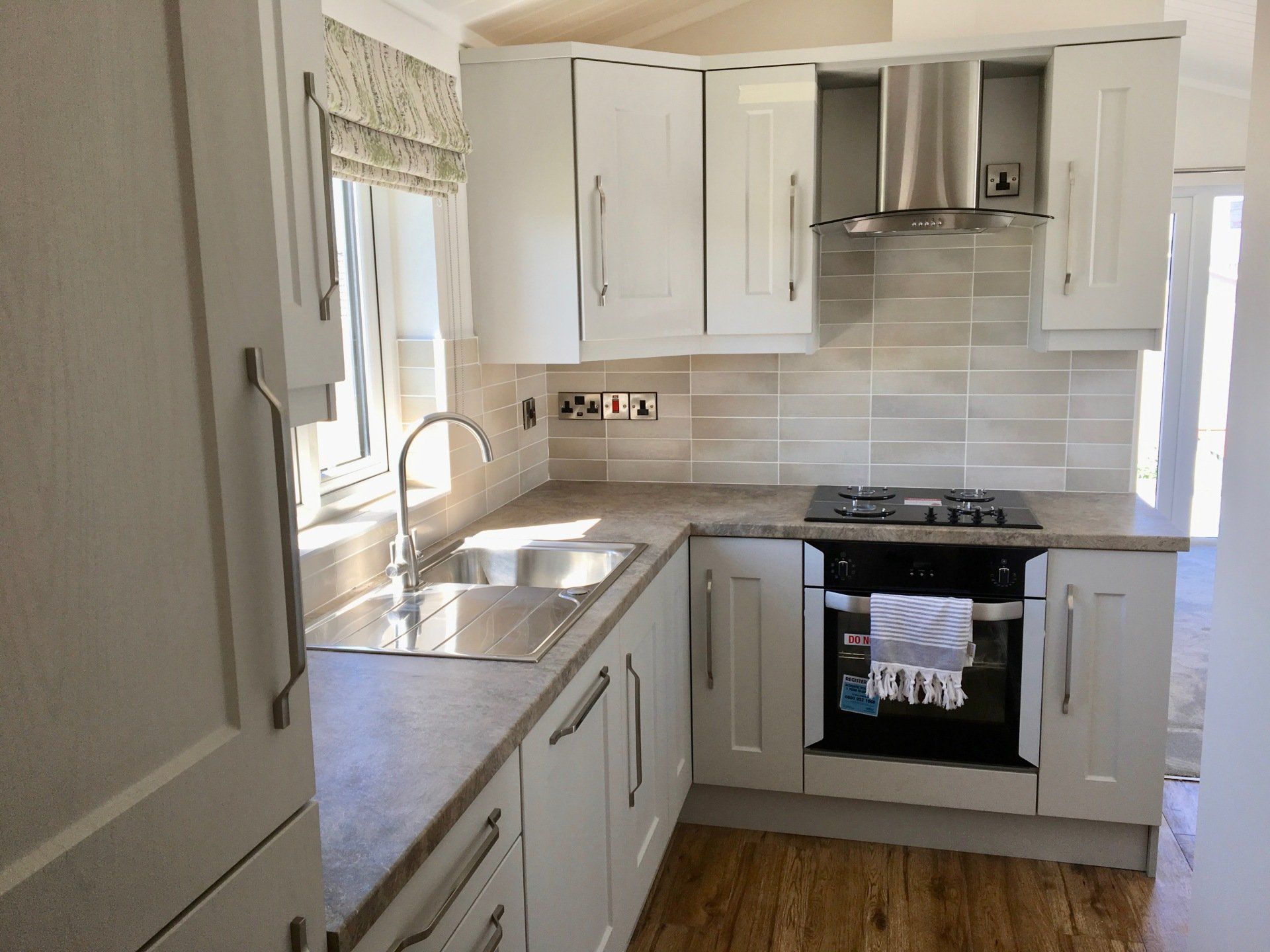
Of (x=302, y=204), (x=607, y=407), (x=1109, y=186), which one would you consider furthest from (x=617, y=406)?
(x=302, y=204)

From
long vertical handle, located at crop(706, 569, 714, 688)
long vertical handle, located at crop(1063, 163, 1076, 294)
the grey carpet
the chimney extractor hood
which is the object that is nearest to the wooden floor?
the grey carpet

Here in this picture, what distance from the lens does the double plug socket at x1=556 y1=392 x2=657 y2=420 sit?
3256 mm

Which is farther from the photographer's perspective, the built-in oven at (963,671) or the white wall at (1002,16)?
the white wall at (1002,16)

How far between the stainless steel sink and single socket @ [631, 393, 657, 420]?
887 mm

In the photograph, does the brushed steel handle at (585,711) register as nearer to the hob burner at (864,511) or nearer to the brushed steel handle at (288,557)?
the brushed steel handle at (288,557)

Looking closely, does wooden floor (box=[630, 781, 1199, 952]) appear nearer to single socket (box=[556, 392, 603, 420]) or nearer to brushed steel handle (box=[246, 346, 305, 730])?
single socket (box=[556, 392, 603, 420])

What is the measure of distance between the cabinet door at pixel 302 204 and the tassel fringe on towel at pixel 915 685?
1704 mm

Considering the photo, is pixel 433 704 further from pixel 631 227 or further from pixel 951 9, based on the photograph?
pixel 951 9

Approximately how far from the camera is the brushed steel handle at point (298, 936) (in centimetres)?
81

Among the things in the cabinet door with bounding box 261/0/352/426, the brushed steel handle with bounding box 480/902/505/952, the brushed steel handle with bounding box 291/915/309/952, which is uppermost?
the cabinet door with bounding box 261/0/352/426

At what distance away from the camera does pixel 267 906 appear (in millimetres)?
766

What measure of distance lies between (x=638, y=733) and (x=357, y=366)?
108cm

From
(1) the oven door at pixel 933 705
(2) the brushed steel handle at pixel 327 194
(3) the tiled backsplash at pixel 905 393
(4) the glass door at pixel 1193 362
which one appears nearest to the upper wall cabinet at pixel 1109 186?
(3) the tiled backsplash at pixel 905 393

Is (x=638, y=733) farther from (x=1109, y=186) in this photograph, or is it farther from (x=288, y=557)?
(x=1109, y=186)
